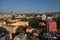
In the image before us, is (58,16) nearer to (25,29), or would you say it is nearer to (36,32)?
(36,32)

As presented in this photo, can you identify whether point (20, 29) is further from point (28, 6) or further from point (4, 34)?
point (28, 6)

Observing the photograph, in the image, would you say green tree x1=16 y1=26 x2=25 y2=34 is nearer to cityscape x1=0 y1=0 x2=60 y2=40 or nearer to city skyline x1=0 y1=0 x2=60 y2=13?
cityscape x1=0 y1=0 x2=60 y2=40

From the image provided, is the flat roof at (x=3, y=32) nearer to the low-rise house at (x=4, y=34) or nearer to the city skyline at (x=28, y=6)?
the low-rise house at (x=4, y=34)

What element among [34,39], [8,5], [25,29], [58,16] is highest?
[8,5]

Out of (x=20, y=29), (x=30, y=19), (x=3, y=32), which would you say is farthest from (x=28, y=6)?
(x=3, y=32)

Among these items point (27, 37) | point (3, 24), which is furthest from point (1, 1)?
point (27, 37)

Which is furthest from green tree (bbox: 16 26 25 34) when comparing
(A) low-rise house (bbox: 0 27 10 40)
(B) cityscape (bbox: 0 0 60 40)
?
(A) low-rise house (bbox: 0 27 10 40)

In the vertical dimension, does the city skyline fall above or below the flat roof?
above
